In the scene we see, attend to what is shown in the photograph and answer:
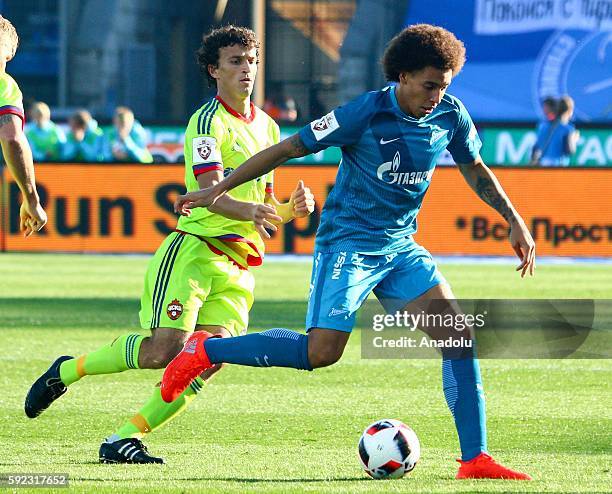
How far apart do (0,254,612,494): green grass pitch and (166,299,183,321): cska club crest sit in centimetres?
66

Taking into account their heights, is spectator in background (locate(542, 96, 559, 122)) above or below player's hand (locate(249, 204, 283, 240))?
below

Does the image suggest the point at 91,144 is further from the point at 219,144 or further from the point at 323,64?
the point at 219,144

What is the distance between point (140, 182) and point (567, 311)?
6819 mm

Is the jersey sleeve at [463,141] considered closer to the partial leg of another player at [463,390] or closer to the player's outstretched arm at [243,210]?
the partial leg of another player at [463,390]

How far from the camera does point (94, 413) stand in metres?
8.33

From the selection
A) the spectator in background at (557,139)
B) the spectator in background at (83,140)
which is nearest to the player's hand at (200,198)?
the spectator in background at (557,139)

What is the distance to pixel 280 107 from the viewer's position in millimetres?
29750

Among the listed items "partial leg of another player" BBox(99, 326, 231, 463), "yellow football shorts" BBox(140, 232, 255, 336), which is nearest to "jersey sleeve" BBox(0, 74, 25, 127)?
"yellow football shorts" BBox(140, 232, 255, 336)

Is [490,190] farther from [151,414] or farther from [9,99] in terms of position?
[9,99]

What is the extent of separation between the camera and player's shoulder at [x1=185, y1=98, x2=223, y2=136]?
7.14m

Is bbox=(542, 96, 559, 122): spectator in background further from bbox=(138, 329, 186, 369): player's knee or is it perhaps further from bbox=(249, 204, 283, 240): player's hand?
bbox=(249, 204, 283, 240): player's hand

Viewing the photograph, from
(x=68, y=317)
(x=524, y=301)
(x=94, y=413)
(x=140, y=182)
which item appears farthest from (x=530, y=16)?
(x=94, y=413)

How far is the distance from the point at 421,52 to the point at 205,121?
1.36m

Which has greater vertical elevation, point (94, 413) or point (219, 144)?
point (219, 144)
